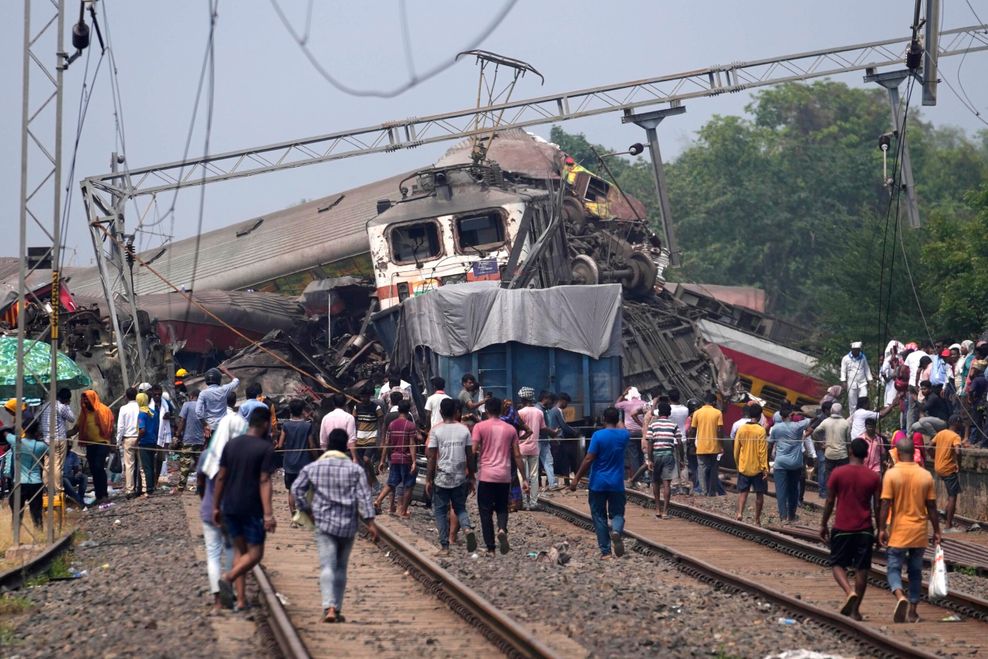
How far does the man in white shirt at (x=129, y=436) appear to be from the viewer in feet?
61.5

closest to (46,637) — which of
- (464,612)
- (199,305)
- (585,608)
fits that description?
(464,612)

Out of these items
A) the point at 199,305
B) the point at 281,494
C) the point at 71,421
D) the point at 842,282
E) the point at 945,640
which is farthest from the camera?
the point at 842,282

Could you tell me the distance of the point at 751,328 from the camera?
37.2 meters

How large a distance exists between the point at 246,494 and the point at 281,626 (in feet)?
4.02

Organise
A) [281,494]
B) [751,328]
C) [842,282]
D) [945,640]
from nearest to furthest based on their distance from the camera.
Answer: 1. [945,640]
2. [281,494]
3. [842,282]
4. [751,328]

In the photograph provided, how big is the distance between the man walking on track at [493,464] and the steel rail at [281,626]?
2956mm

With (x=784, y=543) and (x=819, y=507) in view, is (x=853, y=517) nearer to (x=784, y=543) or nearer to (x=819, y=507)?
(x=784, y=543)

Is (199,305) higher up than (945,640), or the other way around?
(199,305)

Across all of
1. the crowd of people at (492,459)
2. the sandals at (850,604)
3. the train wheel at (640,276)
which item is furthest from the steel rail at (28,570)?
the train wheel at (640,276)

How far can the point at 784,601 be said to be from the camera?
11.0 metres

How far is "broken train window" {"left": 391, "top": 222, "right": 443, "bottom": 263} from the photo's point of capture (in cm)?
2708

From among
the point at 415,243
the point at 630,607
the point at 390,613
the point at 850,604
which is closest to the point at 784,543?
the point at 850,604

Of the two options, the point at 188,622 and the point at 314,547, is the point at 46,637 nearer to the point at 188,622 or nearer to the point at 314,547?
the point at 188,622

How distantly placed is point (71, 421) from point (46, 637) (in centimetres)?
817
